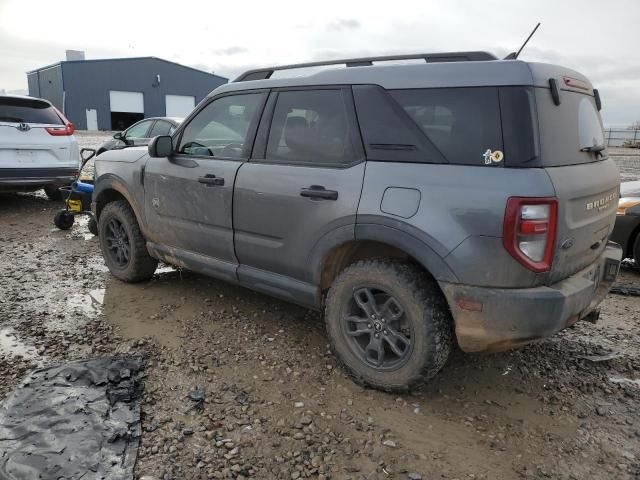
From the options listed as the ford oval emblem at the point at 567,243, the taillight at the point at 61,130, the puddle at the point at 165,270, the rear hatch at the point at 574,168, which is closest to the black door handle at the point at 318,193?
the rear hatch at the point at 574,168

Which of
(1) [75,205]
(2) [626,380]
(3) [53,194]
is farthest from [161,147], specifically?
(3) [53,194]

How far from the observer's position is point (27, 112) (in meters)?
7.67

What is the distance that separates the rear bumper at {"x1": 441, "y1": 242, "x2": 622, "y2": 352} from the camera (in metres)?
2.49

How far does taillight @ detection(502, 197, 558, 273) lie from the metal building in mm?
38097

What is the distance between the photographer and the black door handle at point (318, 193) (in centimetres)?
299

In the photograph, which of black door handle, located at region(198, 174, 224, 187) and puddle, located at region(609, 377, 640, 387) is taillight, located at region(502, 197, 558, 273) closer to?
puddle, located at region(609, 377, 640, 387)

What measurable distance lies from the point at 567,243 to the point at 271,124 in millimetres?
2011

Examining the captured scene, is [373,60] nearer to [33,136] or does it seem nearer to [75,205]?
[75,205]

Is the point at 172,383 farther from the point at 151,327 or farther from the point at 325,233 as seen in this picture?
the point at 325,233

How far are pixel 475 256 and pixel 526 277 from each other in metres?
0.27

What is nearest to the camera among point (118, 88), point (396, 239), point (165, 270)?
point (396, 239)

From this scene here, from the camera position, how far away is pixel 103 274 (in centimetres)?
516

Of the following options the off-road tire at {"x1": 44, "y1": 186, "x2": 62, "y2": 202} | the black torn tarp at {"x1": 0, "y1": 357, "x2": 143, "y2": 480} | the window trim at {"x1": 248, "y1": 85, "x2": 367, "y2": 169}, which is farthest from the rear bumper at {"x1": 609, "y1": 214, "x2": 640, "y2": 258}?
the off-road tire at {"x1": 44, "y1": 186, "x2": 62, "y2": 202}

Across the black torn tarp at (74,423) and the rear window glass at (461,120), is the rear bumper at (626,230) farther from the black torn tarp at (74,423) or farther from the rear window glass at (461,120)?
the black torn tarp at (74,423)
